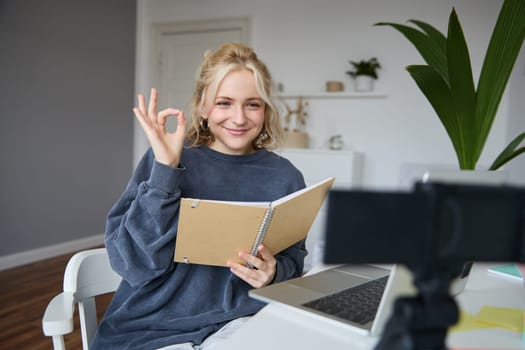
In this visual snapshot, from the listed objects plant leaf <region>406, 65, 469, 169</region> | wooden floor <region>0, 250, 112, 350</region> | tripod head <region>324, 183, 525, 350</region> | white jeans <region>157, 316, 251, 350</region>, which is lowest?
wooden floor <region>0, 250, 112, 350</region>

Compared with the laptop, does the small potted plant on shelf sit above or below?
above

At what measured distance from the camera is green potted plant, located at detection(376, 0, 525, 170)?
1.31m

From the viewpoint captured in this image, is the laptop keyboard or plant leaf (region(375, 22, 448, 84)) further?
plant leaf (region(375, 22, 448, 84))

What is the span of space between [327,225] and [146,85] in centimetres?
443

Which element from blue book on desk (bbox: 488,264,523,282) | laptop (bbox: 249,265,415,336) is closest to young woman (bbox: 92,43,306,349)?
laptop (bbox: 249,265,415,336)

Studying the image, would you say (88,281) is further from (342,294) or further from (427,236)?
(427,236)

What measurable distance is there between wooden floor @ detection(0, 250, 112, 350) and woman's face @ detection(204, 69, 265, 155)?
4.72 feet

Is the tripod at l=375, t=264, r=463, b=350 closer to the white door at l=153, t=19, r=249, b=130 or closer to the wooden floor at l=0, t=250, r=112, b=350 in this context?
the wooden floor at l=0, t=250, r=112, b=350

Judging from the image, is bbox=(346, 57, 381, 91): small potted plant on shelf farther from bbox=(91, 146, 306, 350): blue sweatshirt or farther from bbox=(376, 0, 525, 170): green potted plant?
bbox=(91, 146, 306, 350): blue sweatshirt

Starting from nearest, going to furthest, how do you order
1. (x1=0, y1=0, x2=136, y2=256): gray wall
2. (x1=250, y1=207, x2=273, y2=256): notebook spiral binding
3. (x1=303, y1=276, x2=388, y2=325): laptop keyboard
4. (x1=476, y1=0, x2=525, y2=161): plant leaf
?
(x1=303, y1=276, x2=388, y2=325): laptop keyboard < (x1=250, y1=207, x2=273, y2=256): notebook spiral binding < (x1=476, y1=0, x2=525, y2=161): plant leaf < (x1=0, y1=0, x2=136, y2=256): gray wall

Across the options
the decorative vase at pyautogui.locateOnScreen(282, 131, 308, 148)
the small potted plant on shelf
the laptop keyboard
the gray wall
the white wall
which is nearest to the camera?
the laptop keyboard

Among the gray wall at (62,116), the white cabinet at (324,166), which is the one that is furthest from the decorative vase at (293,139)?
the gray wall at (62,116)

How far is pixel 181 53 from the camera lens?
14.3ft

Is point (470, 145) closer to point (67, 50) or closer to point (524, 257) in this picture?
point (524, 257)
